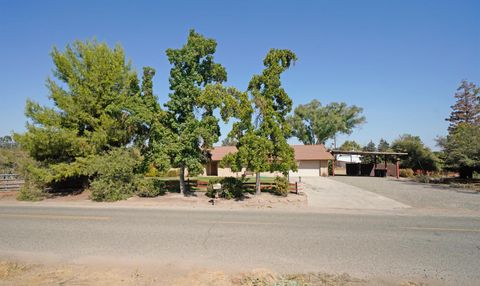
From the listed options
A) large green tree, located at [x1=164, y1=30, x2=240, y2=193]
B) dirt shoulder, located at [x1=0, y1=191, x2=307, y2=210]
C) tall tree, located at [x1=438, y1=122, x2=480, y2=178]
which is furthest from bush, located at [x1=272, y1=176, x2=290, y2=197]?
tall tree, located at [x1=438, y1=122, x2=480, y2=178]

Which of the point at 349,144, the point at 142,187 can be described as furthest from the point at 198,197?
the point at 349,144

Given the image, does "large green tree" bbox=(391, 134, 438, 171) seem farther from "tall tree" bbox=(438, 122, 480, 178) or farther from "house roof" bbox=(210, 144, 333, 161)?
"tall tree" bbox=(438, 122, 480, 178)

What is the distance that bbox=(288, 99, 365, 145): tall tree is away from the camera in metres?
54.5

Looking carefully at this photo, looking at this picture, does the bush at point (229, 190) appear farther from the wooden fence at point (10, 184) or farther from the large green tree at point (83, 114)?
the wooden fence at point (10, 184)

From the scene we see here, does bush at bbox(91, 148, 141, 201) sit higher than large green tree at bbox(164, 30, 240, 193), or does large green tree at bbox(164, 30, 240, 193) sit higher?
large green tree at bbox(164, 30, 240, 193)

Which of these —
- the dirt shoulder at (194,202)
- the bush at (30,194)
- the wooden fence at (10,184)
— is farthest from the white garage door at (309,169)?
the wooden fence at (10,184)

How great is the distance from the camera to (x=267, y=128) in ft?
53.6

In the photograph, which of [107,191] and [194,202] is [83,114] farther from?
[194,202]

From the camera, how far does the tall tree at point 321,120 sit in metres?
54.5

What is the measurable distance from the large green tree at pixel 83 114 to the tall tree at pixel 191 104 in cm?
246

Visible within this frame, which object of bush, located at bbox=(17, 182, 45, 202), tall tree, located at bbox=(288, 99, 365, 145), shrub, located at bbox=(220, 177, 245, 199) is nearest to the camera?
shrub, located at bbox=(220, 177, 245, 199)

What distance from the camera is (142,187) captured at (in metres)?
17.4

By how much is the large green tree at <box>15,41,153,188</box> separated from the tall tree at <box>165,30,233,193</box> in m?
2.46

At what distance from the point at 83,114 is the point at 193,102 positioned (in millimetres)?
8090
